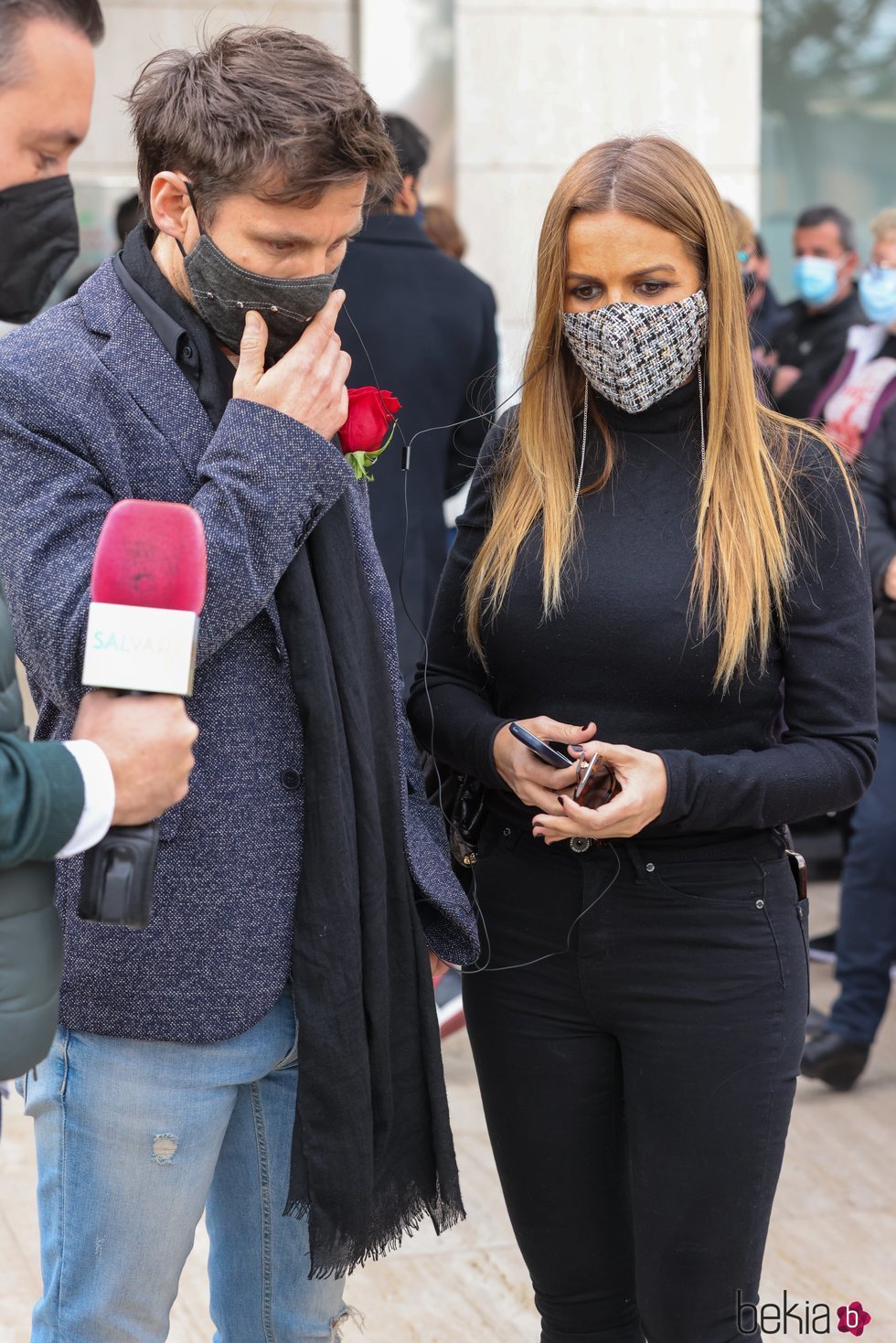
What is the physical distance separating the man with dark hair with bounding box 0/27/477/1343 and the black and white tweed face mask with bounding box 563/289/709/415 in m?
0.43

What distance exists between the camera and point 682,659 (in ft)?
7.59

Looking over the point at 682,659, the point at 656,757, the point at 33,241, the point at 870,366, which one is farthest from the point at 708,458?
the point at 870,366

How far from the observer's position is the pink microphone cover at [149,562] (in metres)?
1.66

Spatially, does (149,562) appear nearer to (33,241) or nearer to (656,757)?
(656,757)

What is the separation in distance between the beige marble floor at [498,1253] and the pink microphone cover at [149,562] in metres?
2.15

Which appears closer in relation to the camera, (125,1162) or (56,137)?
(125,1162)

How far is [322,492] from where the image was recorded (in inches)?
76.4

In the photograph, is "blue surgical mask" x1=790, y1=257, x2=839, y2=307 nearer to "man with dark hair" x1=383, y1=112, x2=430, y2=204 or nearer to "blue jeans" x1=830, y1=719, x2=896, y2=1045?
"man with dark hair" x1=383, y1=112, x2=430, y2=204

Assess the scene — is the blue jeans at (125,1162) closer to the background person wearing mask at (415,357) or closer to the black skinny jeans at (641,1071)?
the black skinny jeans at (641,1071)

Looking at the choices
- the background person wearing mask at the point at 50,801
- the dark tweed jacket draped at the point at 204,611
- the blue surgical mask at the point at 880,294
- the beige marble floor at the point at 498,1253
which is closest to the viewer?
the background person wearing mask at the point at 50,801

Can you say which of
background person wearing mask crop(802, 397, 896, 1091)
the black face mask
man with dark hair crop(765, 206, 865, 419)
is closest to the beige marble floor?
background person wearing mask crop(802, 397, 896, 1091)

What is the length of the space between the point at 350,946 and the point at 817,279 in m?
5.80

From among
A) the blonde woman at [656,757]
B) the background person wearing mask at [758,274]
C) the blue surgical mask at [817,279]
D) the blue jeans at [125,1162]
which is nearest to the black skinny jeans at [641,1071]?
the blonde woman at [656,757]

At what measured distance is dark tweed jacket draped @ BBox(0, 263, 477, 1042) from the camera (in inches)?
73.2
